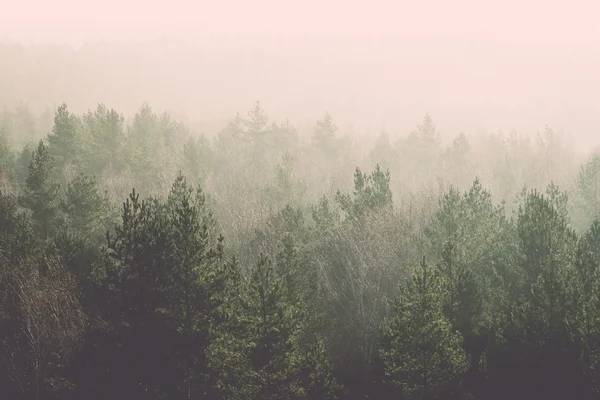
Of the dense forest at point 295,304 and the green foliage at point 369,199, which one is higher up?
the green foliage at point 369,199

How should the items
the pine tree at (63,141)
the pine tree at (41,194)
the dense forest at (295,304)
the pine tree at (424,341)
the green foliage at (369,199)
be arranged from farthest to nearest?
1. the pine tree at (63,141)
2. the green foliage at (369,199)
3. the pine tree at (41,194)
4. the pine tree at (424,341)
5. the dense forest at (295,304)

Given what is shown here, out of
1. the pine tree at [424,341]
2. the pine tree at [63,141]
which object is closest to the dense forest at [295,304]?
the pine tree at [424,341]

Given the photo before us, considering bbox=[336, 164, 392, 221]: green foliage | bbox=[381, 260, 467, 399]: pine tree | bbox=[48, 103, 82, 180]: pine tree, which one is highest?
bbox=[48, 103, 82, 180]: pine tree

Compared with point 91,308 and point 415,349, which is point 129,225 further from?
point 415,349

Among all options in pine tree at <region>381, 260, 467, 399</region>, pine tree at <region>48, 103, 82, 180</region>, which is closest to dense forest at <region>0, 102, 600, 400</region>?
pine tree at <region>381, 260, 467, 399</region>

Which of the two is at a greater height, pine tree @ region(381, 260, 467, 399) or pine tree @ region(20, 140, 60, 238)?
pine tree @ region(20, 140, 60, 238)

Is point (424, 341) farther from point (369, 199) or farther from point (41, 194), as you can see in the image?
point (41, 194)

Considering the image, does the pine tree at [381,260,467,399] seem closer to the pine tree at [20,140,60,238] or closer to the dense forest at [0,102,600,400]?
the dense forest at [0,102,600,400]

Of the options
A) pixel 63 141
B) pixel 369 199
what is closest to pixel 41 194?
pixel 63 141

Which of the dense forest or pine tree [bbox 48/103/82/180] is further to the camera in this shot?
pine tree [bbox 48/103/82/180]

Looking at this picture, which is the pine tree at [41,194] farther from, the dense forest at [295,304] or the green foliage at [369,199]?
the green foliage at [369,199]

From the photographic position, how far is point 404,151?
7144cm

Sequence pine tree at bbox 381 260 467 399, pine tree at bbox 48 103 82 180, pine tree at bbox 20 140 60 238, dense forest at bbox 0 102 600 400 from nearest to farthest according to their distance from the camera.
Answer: dense forest at bbox 0 102 600 400 → pine tree at bbox 381 260 467 399 → pine tree at bbox 20 140 60 238 → pine tree at bbox 48 103 82 180

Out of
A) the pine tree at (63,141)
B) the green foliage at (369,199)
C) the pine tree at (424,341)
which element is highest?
the pine tree at (63,141)
